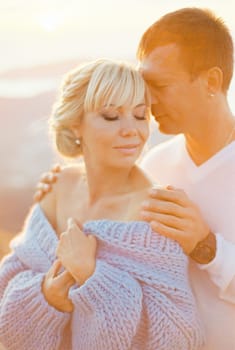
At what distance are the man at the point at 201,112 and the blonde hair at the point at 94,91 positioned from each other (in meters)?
0.21

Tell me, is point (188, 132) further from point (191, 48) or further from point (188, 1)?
point (188, 1)

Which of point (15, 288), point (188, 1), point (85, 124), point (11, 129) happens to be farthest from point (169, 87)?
point (11, 129)

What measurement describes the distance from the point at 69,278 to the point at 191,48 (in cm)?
75

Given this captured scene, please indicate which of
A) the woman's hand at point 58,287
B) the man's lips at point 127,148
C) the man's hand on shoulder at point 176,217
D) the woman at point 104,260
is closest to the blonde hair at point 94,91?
the woman at point 104,260

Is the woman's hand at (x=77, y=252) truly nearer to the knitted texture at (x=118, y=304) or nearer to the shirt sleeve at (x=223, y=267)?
the knitted texture at (x=118, y=304)

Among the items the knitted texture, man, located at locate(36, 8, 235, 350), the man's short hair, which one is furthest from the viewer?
the man's short hair

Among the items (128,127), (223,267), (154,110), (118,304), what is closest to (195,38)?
(154,110)

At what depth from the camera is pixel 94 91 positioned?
1964 millimetres

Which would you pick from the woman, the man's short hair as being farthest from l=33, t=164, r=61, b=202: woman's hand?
the man's short hair

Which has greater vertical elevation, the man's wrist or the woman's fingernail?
the woman's fingernail

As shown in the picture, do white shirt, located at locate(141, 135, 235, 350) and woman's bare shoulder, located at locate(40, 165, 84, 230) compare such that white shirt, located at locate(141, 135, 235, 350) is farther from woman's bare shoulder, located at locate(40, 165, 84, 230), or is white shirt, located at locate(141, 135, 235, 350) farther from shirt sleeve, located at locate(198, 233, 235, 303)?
woman's bare shoulder, located at locate(40, 165, 84, 230)

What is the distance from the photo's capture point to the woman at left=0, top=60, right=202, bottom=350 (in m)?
1.90

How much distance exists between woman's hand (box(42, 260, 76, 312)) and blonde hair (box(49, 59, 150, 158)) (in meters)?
0.35

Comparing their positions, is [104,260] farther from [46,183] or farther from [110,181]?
[46,183]
